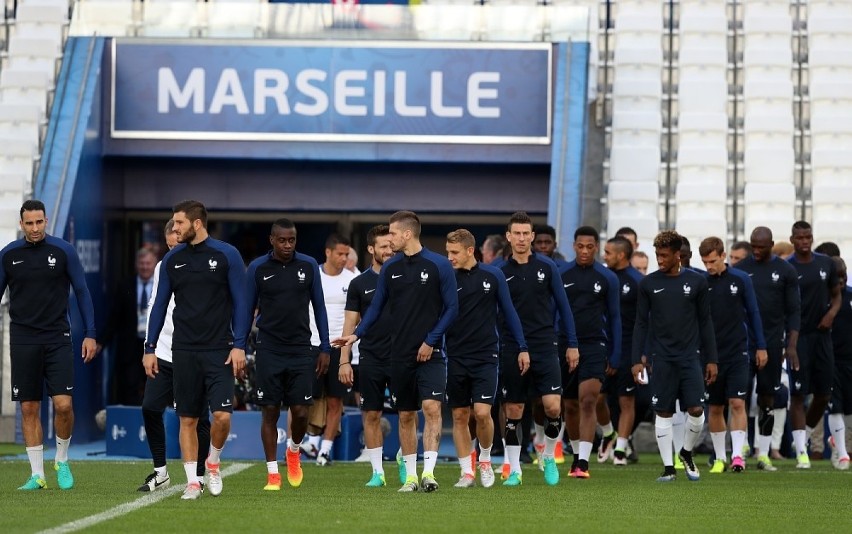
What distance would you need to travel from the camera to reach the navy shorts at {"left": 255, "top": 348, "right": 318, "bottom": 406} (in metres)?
12.7

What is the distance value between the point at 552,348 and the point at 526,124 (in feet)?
19.8

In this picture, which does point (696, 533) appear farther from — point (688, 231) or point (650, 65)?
point (650, 65)

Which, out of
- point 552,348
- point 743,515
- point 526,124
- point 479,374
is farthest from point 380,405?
point 526,124

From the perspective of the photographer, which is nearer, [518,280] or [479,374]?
[479,374]

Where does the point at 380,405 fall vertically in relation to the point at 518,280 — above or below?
below

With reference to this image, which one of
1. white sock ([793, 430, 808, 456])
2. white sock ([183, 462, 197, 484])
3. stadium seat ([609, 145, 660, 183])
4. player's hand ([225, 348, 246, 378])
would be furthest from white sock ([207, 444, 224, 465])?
stadium seat ([609, 145, 660, 183])

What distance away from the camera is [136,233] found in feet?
69.2

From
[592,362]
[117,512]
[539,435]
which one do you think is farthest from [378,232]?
[117,512]

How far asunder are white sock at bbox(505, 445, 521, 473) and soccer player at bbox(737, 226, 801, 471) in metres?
3.07

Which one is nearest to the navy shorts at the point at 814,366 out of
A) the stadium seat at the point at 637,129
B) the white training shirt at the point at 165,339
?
the stadium seat at the point at 637,129

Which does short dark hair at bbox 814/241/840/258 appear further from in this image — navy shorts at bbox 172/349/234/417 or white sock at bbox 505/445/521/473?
navy shorts at bbox 172/349/234/417

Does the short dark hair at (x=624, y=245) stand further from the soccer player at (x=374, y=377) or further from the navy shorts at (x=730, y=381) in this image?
the soccer player at (x=374, y=377)

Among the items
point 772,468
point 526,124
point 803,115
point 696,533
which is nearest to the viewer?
point 696,533

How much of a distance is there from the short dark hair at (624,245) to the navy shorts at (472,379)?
3214 mm
